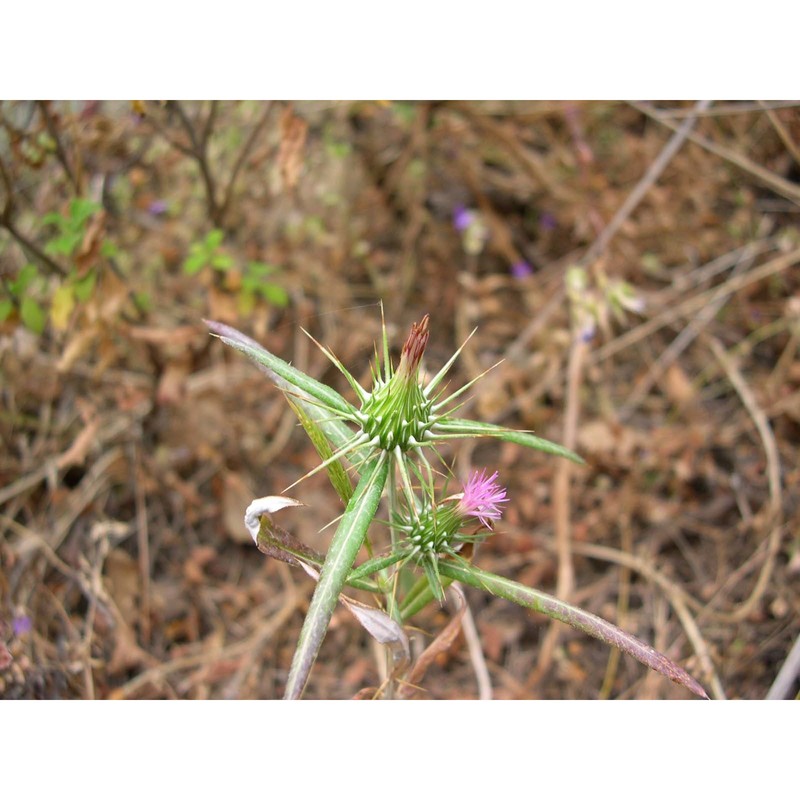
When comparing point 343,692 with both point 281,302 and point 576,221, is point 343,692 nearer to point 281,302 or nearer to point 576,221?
point 281,302

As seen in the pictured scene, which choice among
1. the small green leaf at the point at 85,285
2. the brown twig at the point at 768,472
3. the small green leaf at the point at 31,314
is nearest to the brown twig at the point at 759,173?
the brown twig at the point at 768,472

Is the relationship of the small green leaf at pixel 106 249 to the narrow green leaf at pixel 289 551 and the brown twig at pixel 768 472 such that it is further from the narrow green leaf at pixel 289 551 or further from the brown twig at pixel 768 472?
the brown twig at pixel 768 472

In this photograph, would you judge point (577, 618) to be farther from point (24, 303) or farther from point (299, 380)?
point (24, 303)

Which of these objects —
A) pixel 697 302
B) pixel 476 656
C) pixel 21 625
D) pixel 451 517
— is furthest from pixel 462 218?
pixel 21 625

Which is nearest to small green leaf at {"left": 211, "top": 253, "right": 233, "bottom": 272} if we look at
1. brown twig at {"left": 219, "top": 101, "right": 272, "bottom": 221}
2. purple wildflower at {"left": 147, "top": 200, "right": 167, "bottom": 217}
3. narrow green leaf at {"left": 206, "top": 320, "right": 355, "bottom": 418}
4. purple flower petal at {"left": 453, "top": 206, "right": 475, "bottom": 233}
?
brown twig at {"left": 219, "top": 101, "right": 272, "bottom": 221}

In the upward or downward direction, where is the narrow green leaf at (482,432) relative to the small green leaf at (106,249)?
downward
